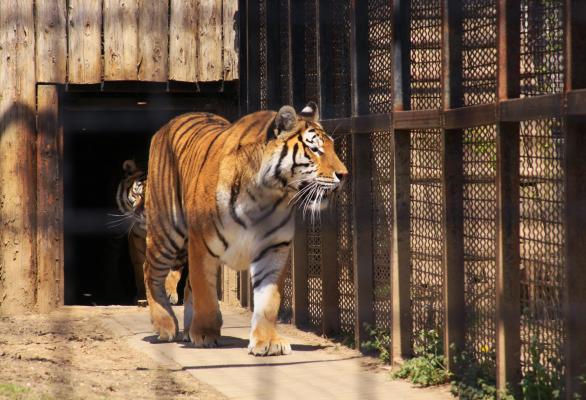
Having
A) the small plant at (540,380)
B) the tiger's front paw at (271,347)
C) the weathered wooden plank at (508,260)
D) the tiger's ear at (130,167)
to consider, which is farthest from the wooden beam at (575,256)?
the tiger's ear at (130,167)

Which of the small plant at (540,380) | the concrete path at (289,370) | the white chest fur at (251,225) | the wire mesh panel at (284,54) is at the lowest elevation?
the concrete path at (289,370)

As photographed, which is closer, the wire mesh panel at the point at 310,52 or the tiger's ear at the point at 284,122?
the tiger's ear at the point at 284,122

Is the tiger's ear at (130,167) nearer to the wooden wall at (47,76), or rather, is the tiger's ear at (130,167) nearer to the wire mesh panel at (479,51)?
the wooden wall at (47,76)

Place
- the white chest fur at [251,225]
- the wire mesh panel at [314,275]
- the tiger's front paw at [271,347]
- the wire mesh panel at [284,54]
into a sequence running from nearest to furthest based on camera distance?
the tiger's front paw at [271,347] < the white chest fur at [251,225] < the wire mesh panel at [314,275] < the wire mesh panel at [284,54]

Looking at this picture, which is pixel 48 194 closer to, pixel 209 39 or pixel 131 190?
pixel 209 39

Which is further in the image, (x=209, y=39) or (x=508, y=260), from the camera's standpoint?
(x=209, y=39)

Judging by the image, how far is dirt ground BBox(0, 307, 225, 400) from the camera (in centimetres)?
435

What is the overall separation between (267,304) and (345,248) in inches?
27.0

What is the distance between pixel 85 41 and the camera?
763 centimetres

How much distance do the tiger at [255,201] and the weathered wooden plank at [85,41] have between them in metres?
1.79

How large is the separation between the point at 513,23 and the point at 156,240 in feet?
9.79

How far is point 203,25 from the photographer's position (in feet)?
25.7

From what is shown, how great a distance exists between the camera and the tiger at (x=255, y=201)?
543 centimetres

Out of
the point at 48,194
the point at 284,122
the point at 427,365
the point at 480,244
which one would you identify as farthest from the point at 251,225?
the point at 48,194
